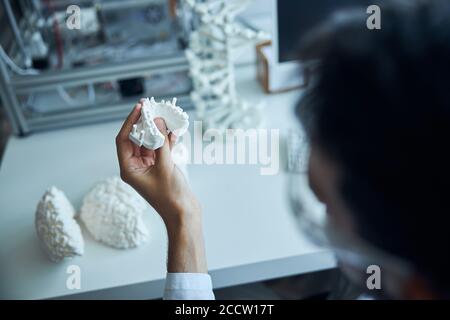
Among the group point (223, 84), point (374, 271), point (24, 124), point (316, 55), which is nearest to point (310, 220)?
point (374, 271)

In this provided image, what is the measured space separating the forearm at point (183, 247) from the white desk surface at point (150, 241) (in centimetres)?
12

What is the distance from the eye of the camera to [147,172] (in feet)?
2.01

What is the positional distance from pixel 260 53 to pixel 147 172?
660 millimetres

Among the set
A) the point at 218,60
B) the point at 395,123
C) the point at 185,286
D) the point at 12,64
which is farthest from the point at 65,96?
the point at 395,123

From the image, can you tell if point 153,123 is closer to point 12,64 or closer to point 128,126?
point 128,126

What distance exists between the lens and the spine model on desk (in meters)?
0.87

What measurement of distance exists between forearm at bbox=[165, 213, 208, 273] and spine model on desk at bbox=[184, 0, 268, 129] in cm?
42

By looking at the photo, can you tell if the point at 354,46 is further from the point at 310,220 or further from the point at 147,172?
the point at 147,172

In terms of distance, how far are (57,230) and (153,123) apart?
11.6 inches

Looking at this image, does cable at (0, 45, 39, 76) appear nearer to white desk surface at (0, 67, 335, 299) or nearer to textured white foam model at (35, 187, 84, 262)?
white desk surface at (0, 67, 335, 299)

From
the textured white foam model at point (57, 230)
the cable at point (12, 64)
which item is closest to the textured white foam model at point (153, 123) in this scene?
the textured white foam model at point (57, 230)

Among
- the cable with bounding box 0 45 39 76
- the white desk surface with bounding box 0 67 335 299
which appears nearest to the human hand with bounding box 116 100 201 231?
the white desk surface with bounding box 0 67 335 299

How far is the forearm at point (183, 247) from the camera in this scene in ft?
1.98
